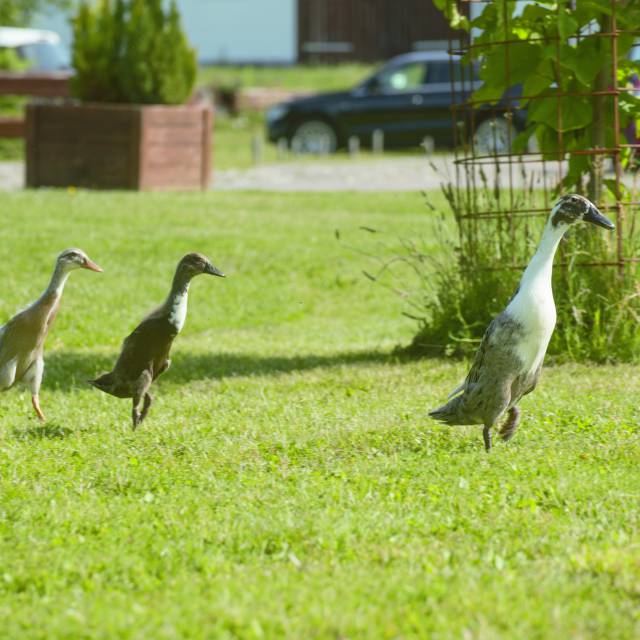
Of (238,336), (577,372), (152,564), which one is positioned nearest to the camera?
(152,564)

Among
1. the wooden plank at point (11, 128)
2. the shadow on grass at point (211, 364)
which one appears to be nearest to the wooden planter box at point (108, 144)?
the wooden plank at point (11, 128)

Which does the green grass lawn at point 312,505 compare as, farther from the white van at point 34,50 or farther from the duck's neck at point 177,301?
the white van at point 34,50

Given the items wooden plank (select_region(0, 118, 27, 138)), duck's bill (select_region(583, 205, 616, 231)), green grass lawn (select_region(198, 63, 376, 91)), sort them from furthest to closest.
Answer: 1. green grass lawn (select_region(198, 63, 376, 91))
2. wooden plank (select_region(0, 118, 27, 138))
3. duck's bill (select_region(583, 205, 616, 231))

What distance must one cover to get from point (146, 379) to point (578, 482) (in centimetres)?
237

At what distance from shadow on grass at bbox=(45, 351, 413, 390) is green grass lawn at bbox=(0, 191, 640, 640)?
0.11ft

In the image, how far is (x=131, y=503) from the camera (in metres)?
5.61

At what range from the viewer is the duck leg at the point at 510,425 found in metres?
6.57

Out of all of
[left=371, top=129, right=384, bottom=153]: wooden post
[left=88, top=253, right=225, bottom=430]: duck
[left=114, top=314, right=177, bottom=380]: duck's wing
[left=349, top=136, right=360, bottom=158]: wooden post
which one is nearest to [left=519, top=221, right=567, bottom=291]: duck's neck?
[left=88, top=253, right=225, bottom=430]: duck

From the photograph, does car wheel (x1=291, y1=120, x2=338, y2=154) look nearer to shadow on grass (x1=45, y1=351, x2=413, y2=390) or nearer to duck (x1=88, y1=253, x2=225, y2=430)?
shadow on grass (x1=45, y1=351, x2=413, y2=390)

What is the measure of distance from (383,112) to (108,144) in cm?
1154

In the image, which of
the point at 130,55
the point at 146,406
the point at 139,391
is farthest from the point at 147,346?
the point at 130,55

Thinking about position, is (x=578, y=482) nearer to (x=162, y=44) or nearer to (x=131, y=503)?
(x=131, y=503)

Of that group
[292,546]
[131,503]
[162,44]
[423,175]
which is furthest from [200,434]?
[423,175]

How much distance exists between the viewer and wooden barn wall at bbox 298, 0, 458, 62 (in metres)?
47.2
